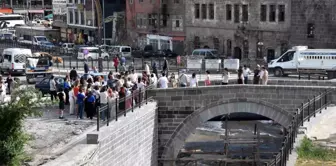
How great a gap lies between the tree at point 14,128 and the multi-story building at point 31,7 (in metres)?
90.6

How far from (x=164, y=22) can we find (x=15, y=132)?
41.9m

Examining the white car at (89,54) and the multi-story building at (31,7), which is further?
the multi-story building at (31,7)

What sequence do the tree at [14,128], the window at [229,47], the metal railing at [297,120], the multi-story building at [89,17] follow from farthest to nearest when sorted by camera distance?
the multi-story building at [89,17], the window at [229,47], the tree at [14,128], the metal railing at [297,120]

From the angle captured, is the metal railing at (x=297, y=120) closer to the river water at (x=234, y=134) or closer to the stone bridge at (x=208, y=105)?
the stone bridge at (x=208, y=105)

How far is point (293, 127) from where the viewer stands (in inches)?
767

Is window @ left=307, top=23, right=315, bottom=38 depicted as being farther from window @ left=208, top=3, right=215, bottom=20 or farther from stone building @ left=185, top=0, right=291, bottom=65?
window @ left=208, top=3, right=215, bottom=20

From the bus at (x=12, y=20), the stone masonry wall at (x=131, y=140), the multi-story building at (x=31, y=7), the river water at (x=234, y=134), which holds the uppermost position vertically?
the multi-story building at (x=31, y=7)

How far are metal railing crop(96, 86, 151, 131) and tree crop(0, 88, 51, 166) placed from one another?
7.61 feet

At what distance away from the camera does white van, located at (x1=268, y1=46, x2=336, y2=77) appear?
130 ft

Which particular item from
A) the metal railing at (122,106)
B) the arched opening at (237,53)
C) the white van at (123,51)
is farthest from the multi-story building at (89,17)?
the metal railing at (122,106)

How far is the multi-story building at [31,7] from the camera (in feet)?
364

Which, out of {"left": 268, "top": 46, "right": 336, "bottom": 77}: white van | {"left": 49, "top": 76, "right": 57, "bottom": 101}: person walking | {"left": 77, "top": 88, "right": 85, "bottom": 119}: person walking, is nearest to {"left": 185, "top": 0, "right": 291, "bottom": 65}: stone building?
{"left": 268, "top": 46, "right": 336, "bottom": 77}: white van

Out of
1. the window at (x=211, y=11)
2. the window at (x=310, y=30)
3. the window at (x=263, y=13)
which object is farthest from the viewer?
the window at (x=211, y=11)

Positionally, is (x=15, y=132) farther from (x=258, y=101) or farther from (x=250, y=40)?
(x=250, y=40)
